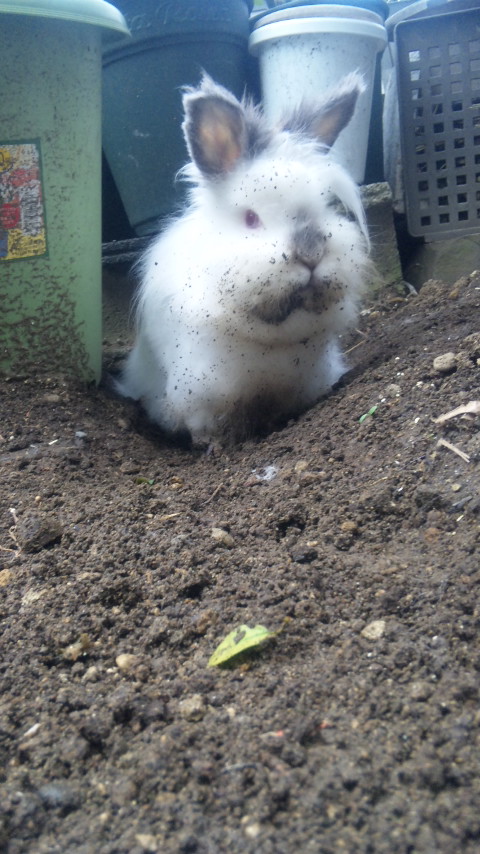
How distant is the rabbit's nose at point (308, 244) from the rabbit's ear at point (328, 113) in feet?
1.94

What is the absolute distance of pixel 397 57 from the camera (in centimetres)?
439

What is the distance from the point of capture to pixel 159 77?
13.8 ft

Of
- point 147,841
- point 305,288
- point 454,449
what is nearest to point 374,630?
point 147,841

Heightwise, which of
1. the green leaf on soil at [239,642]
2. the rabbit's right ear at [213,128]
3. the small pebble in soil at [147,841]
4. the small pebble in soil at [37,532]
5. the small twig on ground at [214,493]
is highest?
the rabbit's right ear at [213,128]

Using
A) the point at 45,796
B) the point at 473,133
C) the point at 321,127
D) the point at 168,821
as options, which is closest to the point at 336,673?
the point at 168,821

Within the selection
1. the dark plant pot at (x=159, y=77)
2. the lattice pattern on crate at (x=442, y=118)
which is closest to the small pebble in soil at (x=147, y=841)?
the dark plant pot at (x=159, y=77)

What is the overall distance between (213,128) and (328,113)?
1.86 ft

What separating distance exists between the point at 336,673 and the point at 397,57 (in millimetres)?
4041

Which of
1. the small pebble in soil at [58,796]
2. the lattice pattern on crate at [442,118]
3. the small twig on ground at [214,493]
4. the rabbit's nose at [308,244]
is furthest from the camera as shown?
the lattice pattern on crate at [442,118]

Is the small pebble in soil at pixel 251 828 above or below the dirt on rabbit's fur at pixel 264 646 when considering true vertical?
below

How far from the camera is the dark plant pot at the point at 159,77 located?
161 inches

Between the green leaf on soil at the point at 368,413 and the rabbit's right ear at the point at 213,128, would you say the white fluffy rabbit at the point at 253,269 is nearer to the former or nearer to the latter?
the rabbit's right ear at the point at 213,128

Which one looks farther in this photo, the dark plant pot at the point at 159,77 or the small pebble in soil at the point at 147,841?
the dark plant pot at the point at 159,77

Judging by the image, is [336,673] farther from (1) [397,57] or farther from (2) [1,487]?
(1) [397,57]
